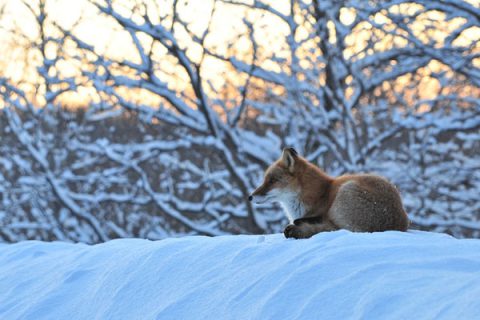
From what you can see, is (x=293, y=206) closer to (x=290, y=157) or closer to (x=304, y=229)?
(x=290, y=157)

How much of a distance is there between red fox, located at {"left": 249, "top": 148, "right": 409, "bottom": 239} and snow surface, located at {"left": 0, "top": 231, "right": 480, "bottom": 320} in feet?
1.89

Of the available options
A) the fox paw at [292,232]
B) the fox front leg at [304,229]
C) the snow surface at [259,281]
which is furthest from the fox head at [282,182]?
the snow surface at [259,281]

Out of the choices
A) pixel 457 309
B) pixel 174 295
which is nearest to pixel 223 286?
pixel 174 295

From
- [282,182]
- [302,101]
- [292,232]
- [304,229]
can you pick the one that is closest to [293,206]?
[282,182]

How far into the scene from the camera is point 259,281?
341 centimetres

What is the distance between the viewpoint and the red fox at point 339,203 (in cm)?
478

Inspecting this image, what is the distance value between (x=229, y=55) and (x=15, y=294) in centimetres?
840

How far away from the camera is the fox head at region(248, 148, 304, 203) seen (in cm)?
561

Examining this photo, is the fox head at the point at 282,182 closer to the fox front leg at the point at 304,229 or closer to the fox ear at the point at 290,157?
the fox ear at the point at 290,157

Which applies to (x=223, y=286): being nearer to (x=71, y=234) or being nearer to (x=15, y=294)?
(x=15, y=294)

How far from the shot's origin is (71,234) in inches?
559

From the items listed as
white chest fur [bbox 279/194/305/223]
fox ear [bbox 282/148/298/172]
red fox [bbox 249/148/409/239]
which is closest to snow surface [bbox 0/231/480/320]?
red fox [bbox 249/148/409/239]

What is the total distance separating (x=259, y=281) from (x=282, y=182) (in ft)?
7.72

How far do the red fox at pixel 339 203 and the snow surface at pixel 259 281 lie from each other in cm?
58
